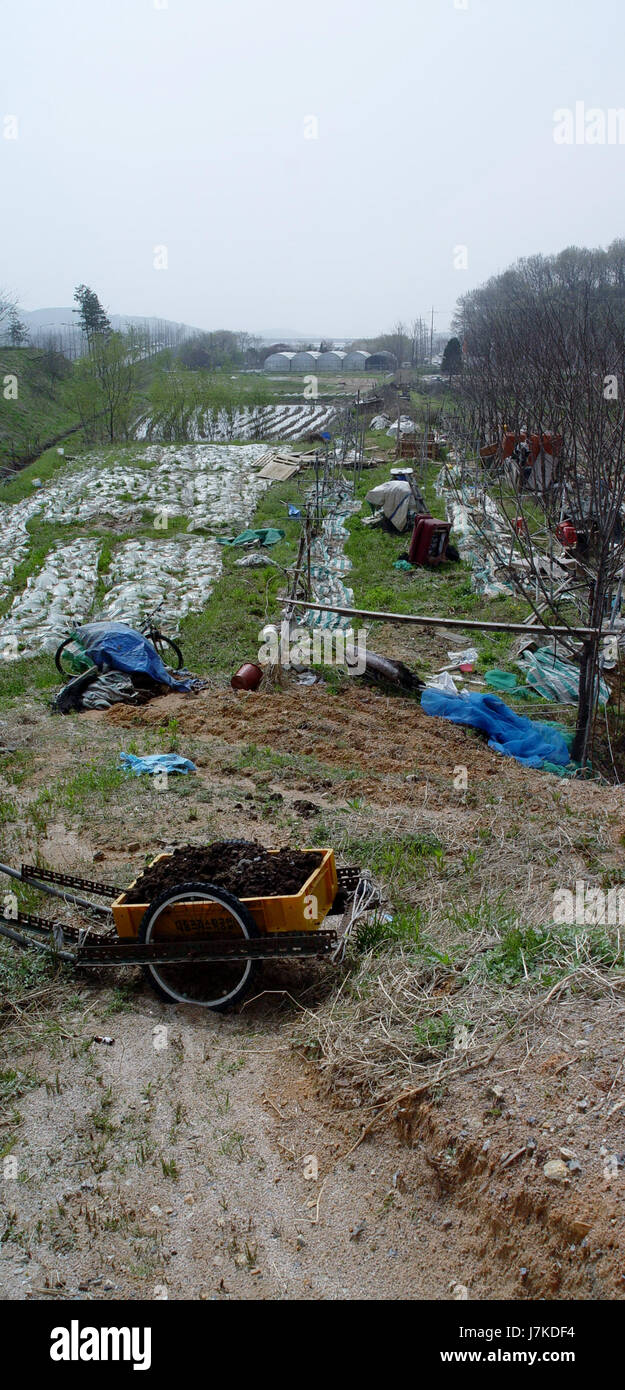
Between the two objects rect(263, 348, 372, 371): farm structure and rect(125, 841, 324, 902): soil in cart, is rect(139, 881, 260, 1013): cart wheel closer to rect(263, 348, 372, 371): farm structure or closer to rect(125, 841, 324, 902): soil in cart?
rect(125, 841, 324, 902): soil in cart

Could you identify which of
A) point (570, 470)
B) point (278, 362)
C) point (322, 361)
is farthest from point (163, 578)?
point (322, 361)

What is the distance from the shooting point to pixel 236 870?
4.04 metres

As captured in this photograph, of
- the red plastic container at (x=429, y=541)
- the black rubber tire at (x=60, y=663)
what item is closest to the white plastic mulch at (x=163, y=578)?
the black rubber tire at (x=60, y=663)

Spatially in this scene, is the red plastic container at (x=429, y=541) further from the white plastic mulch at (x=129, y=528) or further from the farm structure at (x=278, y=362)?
the farm structure at (x=278, y=362)

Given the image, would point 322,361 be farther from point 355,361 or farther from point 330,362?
point 355,361

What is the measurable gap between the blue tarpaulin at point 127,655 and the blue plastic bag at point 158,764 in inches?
108

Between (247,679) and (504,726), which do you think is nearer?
(504,726)

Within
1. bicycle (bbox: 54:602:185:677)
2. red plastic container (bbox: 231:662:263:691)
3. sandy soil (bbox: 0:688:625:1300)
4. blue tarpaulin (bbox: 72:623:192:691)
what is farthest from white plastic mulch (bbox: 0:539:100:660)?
sandy soil (bbox: 0:688:625:1300)

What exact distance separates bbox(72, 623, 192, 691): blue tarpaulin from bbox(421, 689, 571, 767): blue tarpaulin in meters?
2.81

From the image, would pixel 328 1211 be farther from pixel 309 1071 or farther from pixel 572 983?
pixel 572 983

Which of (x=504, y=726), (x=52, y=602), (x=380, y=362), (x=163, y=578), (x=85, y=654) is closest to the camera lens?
(x=504, y=726)

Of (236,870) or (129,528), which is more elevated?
(129,528)

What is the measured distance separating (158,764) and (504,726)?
11.6ft
